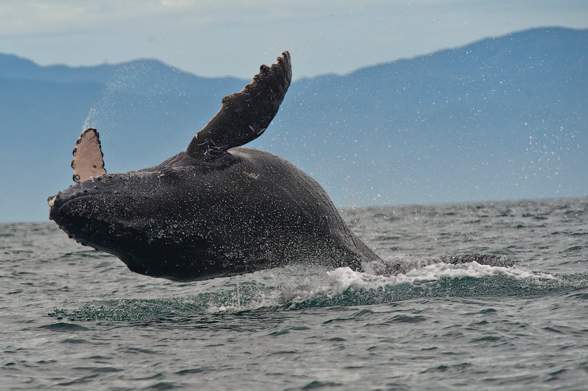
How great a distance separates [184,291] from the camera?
645 inches

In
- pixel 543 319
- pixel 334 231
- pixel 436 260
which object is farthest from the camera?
pixel 436 260

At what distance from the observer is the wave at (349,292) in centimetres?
1335

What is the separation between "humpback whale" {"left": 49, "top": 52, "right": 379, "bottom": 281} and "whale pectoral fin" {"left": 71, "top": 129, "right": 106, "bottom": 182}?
0.01 m

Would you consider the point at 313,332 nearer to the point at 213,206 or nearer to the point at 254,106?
the point at 213,206

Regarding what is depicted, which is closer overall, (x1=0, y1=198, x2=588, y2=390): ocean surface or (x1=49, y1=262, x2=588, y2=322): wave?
(x1=0, y1=198, x2=588, y2=390): ocean surface

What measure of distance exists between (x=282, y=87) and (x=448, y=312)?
3519 mm

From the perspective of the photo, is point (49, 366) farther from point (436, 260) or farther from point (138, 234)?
point (436, 260)

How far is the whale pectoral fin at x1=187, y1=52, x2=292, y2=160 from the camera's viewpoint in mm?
12039

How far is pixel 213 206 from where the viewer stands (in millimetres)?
12391

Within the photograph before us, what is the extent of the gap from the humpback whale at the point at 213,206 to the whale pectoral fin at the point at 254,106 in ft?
0.04

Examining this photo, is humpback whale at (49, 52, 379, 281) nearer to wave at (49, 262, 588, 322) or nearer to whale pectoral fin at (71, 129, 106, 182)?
whale pectoral fin at (71, 129, 106, 182)

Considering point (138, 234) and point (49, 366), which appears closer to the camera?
point (49, 366)

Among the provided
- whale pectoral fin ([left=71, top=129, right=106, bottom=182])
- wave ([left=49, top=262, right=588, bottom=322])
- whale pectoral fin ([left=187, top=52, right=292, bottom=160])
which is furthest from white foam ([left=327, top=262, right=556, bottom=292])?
whale pectoral fin ([left=71, top=129, right=106, bottom=182])

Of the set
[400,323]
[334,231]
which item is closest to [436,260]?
[334,231]
